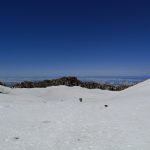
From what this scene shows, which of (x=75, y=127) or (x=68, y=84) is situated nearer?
(x=75, y=127)

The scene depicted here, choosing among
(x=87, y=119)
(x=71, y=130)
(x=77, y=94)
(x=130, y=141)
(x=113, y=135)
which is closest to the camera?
(x=130, y=141)

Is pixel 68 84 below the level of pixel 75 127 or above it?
above

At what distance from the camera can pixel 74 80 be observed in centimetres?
3238

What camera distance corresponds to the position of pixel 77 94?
72.5 feet

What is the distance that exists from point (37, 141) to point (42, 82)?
2395 centimetres

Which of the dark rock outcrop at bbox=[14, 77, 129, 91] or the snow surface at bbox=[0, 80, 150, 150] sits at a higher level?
the dark rock outcrop at bbox=[14, 77, 129, 91]

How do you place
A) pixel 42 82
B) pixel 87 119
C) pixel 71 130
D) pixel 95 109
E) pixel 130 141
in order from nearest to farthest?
1. pixel 130 141
2. pixel 71 130
3. pixel 87 119
4. pixel 95 109
5. pixel 42 82

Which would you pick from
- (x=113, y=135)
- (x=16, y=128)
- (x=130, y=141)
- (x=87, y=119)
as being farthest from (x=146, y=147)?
(x=16, y=128)

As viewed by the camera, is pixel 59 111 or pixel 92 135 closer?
pixel 92 135

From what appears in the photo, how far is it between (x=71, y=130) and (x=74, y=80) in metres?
23.5

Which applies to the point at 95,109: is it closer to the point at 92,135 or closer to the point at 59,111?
the point at 59,111

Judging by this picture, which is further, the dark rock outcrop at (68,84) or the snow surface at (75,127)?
the dark rock outcrop at (68,84)

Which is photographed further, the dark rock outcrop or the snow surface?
the dark rock outcrop

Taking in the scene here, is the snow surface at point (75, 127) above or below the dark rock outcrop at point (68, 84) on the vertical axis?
below
